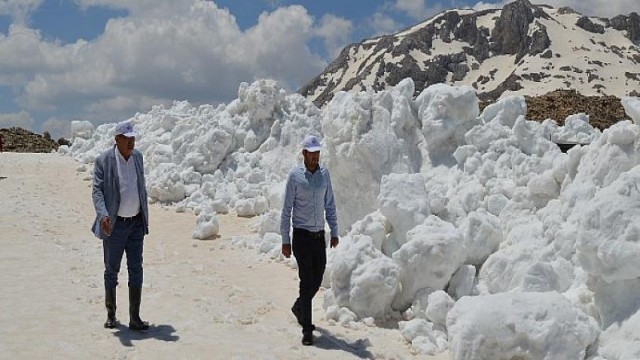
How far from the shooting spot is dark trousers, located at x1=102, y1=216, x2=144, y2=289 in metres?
4.99

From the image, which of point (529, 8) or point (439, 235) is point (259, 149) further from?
point (529, 8)

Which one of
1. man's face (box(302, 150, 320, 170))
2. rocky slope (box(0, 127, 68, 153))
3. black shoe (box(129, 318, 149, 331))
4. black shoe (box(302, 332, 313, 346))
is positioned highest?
rocky slope (box(0, 127, 68, 153))

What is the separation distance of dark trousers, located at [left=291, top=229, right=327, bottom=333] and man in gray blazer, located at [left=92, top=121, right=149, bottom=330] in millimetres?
1307

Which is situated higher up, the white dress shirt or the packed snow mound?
the white dress shirt

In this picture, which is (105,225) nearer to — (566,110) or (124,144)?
(124,144)

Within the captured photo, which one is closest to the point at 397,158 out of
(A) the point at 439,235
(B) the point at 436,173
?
(B) the point at 436,173

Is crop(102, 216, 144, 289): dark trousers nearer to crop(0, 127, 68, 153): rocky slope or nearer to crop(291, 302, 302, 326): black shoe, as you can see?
crop(291, 302, 302, 326): black shoe

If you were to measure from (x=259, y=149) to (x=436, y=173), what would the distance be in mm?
5949

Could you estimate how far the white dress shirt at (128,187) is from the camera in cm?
495

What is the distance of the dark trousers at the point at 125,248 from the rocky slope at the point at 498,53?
88.7m

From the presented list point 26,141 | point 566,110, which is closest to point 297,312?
point 566,110

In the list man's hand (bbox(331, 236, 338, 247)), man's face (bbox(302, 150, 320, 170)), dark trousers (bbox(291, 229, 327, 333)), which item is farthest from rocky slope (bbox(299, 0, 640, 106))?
dark trousers (bbox(291, 229, 327, 333))

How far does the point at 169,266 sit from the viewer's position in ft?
25.6

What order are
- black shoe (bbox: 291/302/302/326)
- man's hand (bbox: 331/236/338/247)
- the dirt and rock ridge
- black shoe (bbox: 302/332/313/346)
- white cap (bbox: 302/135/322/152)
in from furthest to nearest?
the dirt and rock ridge < black shoe (bbox: 291/302/302/326) < man's hand (bbox: 331/236/338/247) < black shoe (bbox: 302/332/313/346) < white cap (bbox: 302/135/322/152)
